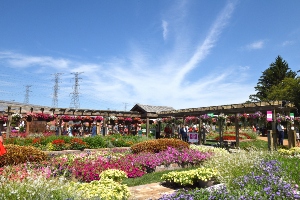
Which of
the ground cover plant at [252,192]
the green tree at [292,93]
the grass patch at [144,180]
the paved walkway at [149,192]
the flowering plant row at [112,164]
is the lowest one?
the grass patch at [144,180]

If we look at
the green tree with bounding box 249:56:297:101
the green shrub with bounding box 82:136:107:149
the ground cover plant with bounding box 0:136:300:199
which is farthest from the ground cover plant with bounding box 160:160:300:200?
the green tree with bounding box 249:56:297:101

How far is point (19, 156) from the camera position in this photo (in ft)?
24.9

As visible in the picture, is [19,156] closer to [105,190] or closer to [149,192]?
[149,192]

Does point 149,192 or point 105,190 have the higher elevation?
point 105,190

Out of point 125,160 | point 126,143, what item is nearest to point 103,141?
point 126,143

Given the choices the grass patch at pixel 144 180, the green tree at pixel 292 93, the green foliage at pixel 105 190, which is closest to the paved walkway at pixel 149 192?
the green foliage at pixel 105 190

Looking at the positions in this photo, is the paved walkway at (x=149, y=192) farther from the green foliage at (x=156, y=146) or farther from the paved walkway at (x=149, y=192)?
the green foliage at (x=156, y=146)

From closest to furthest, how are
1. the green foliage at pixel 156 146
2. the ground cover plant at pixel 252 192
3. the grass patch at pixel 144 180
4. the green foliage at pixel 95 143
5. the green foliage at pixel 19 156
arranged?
the ground cover plant at pixel 252 192 → the grass patch at pixel 144 180 → the green foliage at pixel 19 156 → the green foliage at pixel 156 146 → the green foliage at pixel 95 143

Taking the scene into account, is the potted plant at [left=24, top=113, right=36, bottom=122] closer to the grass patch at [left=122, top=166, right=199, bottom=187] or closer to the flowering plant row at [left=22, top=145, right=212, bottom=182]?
the flowering plant row at [left=22, top=145, right=212, bottom=182]

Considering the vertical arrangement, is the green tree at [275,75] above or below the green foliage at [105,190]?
above

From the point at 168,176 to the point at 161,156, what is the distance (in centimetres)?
298

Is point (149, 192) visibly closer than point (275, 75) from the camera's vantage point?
Yes

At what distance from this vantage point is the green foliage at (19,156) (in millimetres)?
7336

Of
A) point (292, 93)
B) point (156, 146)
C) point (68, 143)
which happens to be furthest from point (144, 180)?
point (292, 93)
